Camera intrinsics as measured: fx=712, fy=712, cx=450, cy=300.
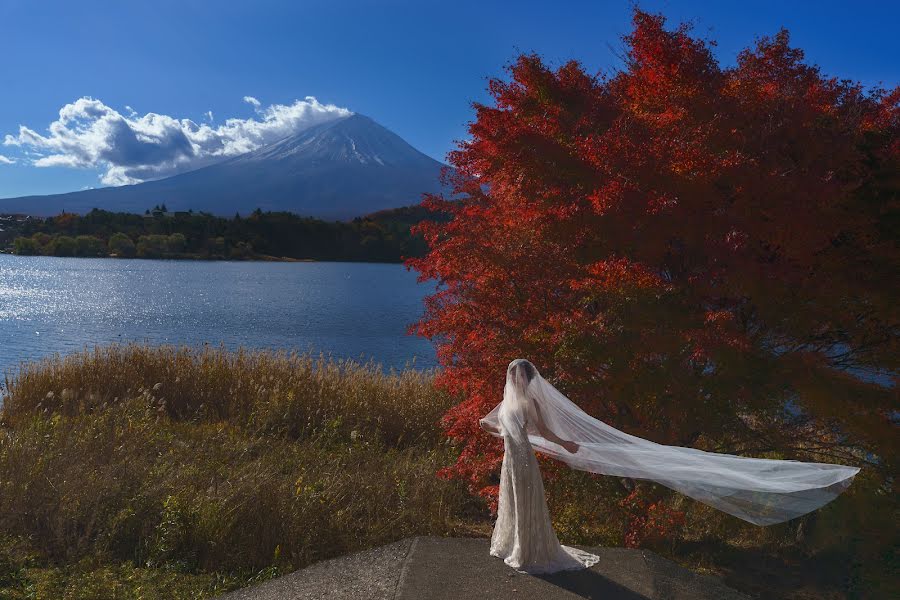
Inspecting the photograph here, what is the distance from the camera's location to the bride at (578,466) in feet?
19.1

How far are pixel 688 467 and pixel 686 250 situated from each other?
221cm

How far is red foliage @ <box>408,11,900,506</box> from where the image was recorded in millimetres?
6562

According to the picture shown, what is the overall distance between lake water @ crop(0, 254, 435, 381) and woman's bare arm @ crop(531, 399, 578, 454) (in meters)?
12.9

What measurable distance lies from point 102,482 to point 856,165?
26.5 feet

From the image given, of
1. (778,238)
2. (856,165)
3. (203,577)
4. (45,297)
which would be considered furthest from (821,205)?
(45,297)

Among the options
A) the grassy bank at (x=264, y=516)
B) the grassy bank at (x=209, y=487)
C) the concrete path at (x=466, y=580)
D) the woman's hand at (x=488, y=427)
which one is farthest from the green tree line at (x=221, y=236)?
the concrete path at (x=466, y=580)

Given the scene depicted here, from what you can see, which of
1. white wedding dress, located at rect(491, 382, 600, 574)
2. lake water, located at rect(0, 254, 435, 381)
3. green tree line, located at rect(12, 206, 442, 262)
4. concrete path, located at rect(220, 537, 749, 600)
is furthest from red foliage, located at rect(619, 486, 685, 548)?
green tree line, located at rect(12, 206, 442, 262)

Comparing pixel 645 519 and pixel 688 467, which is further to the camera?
pixel 645 519

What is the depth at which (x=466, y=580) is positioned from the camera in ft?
20.0

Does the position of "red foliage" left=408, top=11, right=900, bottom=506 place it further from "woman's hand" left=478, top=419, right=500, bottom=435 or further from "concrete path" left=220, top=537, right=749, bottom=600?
"concrete path" left=220, top=537, right=749, bottom=600

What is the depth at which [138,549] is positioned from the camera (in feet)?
21.8

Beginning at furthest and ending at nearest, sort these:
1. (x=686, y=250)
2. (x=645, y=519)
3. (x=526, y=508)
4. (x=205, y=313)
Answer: (x=205, y=313), (x=645, y=519), (x=686, y=250), (x=526, y=508)

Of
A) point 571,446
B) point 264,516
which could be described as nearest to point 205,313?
point 264,516

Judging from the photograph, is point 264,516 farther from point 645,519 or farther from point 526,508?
point 645,519
